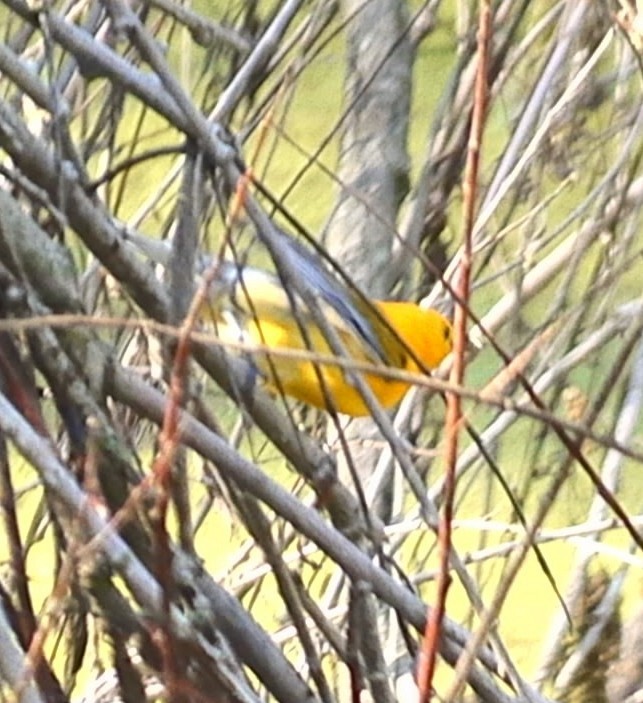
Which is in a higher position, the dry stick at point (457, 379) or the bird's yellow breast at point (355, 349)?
the bird's yellow breast at point (355, 349)

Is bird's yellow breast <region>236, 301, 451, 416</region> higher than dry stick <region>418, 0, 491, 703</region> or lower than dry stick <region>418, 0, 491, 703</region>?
higher

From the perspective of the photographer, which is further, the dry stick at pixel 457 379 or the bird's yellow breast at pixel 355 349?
the bird's yellow breast at pixel 355 349

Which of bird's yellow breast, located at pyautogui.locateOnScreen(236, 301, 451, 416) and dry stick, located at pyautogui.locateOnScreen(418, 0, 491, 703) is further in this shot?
bird's yellow breast, located at pyautogui.locateOnScreen(236, 301, 451, 416)

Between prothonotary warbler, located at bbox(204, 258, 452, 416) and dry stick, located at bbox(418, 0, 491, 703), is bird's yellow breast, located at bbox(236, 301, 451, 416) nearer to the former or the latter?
prothonotary warbler, located at bbox(204, 258, 452, 416)

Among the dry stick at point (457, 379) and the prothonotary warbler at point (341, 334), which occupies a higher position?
the prothonotary warbler at point (341, 334)

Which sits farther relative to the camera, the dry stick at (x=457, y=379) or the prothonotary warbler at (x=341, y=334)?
the prothonotary warbler at (x=341, y=334)

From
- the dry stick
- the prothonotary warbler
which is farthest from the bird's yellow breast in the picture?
the dry stick

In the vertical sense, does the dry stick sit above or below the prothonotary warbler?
below

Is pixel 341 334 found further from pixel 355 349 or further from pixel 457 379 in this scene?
pixel 457 379

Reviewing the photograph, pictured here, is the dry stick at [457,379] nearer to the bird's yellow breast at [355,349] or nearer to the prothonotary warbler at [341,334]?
the prothonotary warbler at [341,334]

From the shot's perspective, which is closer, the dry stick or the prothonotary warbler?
the dry stick

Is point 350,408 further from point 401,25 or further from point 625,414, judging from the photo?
point 401,25

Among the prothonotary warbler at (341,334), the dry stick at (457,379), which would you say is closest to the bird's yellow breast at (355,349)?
the prothonotary warbler at (341,334)

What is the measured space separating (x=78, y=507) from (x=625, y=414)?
0.85 metres
